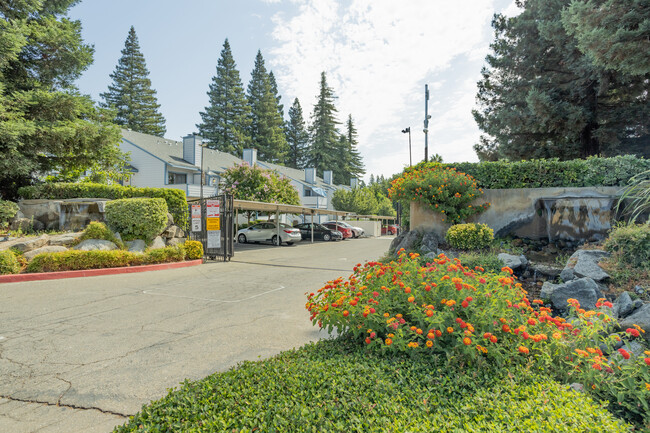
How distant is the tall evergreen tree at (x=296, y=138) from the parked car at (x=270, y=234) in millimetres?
35322

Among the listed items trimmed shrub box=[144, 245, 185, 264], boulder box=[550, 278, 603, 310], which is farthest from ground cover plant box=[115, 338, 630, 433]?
trimmed shrub box=[144, 245, 185, 264]

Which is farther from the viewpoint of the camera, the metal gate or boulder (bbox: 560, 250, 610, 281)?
the metal gate

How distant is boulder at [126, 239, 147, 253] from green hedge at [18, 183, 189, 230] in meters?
2.41

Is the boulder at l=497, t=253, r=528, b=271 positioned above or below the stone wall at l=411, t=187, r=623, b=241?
below

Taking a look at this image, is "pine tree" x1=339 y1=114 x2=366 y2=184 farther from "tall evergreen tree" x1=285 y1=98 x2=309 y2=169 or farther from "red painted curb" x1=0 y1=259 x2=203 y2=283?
"red painted curb" x1=0 y1=259 x2=203 y2=283

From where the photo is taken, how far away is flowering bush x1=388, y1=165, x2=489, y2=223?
909 cm

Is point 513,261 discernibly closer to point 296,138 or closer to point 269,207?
point 269,207

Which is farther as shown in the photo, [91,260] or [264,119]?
[264,119]

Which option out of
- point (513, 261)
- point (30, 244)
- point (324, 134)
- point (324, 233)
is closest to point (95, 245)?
point (30, 244)

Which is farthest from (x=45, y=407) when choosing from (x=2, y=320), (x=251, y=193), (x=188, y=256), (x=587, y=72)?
(x=251, y=193)

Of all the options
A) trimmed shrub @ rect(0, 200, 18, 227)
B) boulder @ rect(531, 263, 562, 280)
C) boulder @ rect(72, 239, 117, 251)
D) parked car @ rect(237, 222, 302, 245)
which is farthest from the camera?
parked car @ rect(237, 222, 302, 245)

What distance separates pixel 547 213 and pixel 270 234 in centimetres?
1567

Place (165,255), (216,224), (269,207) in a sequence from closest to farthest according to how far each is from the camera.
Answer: (165,255), (216,224), (269,207)

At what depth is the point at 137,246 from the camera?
11.1 m
